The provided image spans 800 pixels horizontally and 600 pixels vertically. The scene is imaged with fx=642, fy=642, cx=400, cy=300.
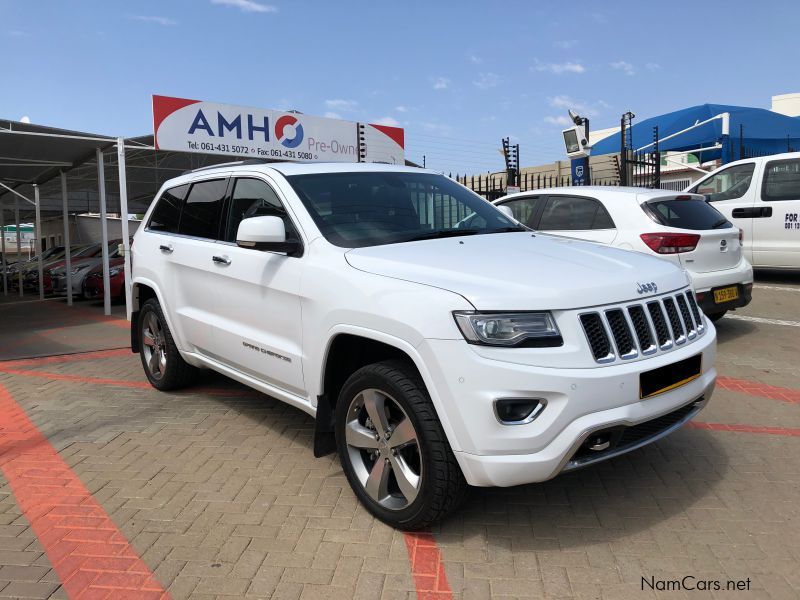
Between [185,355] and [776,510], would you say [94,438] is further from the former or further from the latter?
[776,510]

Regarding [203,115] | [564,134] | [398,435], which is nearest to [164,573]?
[398,435]

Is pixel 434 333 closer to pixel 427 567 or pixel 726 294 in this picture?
pixel 427 567

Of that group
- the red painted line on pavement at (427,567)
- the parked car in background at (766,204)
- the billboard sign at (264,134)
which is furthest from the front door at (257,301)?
the parked car in background at (766,204)

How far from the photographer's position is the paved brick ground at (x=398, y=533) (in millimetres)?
2678

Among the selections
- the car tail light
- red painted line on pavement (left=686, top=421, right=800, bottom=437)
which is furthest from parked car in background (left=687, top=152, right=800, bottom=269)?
red painted line on pavement (left=686, top=421, right=800, bottom=437)

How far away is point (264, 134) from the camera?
1216 centimetres

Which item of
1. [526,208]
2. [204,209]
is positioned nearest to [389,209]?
[204,209]

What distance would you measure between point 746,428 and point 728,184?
681cm

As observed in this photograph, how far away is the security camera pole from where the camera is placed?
42.7 feet

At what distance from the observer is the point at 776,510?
317 centimetres

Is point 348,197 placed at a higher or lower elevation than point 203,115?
lower

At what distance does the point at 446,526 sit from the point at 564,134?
11593 mm

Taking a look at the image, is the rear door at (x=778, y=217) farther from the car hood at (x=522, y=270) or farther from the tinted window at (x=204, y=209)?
the tinted window at (x=204, y=209)

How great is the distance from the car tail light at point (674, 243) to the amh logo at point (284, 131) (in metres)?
8.25
